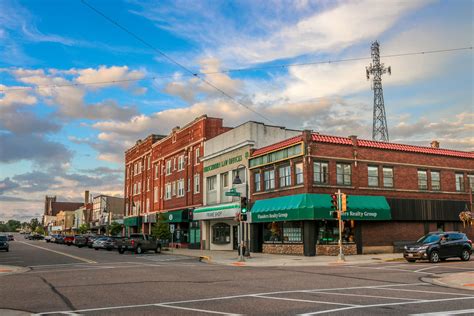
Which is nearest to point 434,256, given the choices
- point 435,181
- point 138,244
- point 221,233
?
point 435,181

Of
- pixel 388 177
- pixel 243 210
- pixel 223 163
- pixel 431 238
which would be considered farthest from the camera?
pixel 223 163

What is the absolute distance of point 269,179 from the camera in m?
38.0

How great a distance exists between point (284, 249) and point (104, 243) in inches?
928

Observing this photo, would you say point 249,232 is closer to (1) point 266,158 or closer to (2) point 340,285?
(1) point 266,158

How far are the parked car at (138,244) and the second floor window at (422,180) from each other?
74.4ft

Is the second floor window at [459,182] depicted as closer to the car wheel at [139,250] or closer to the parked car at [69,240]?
Result: the car wheel at [139,250]

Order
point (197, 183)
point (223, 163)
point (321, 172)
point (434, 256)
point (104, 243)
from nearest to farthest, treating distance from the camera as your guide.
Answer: point (434, 256) → point (321, 172) → point (223, 163) → point (104, 243) → point (197, 183)

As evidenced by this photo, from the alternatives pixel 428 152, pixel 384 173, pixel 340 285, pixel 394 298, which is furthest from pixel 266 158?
pixel 394 298

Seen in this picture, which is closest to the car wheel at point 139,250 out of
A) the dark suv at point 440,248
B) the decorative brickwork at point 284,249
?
the decorative brickwork at point 284,249

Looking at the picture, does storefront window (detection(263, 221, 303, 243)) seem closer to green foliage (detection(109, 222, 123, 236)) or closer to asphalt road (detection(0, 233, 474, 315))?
asphalt road (detection(0, 233, 474, 315))

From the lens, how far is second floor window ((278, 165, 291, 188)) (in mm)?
35569

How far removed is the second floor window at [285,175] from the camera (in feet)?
117

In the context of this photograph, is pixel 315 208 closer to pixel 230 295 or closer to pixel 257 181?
pixel 257 181

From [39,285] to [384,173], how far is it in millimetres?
27495
